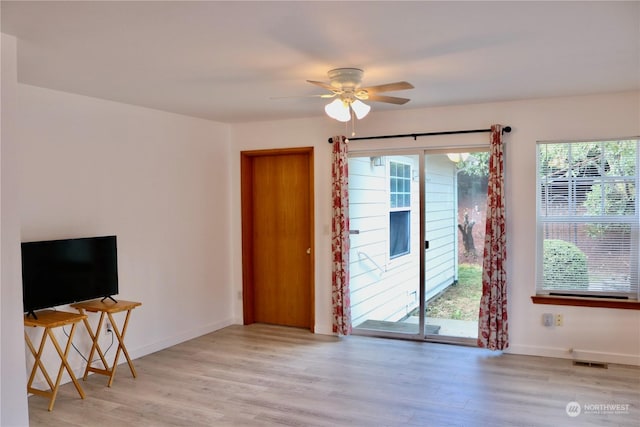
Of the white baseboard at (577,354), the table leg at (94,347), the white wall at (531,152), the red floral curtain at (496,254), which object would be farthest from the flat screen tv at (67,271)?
the white baseboard at (577,354)

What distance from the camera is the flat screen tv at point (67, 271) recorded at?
3.62 metres

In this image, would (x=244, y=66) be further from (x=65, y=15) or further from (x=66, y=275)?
(x=66, y=275)

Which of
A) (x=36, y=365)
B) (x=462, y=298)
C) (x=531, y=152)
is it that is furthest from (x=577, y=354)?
(x=36, y=365)

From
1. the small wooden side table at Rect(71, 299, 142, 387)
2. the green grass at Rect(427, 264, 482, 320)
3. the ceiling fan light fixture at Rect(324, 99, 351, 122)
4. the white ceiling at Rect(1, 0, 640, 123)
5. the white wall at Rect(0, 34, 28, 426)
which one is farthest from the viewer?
the green grass at Rect(427, 264, 482, 320)

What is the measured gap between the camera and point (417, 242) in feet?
17.1

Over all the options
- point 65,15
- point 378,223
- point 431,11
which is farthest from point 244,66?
point 378,223

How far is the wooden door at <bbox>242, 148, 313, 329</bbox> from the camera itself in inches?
230

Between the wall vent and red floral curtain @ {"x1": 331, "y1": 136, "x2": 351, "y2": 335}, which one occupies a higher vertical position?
red floral curtain @ {"x1": 331, "y1": 136, "x2": 351, "y2": 335}

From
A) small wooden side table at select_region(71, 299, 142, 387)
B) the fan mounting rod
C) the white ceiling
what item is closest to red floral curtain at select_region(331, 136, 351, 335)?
the white ceiling

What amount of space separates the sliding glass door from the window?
60cm

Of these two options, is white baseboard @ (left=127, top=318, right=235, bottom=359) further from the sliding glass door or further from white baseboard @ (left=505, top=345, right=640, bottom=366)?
white baseboard @ (left=505, top=345, right=640, bottom=366)

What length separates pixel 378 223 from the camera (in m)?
5.45

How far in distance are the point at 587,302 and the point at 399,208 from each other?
6.48 feet

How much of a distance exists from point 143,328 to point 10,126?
2605 mm
